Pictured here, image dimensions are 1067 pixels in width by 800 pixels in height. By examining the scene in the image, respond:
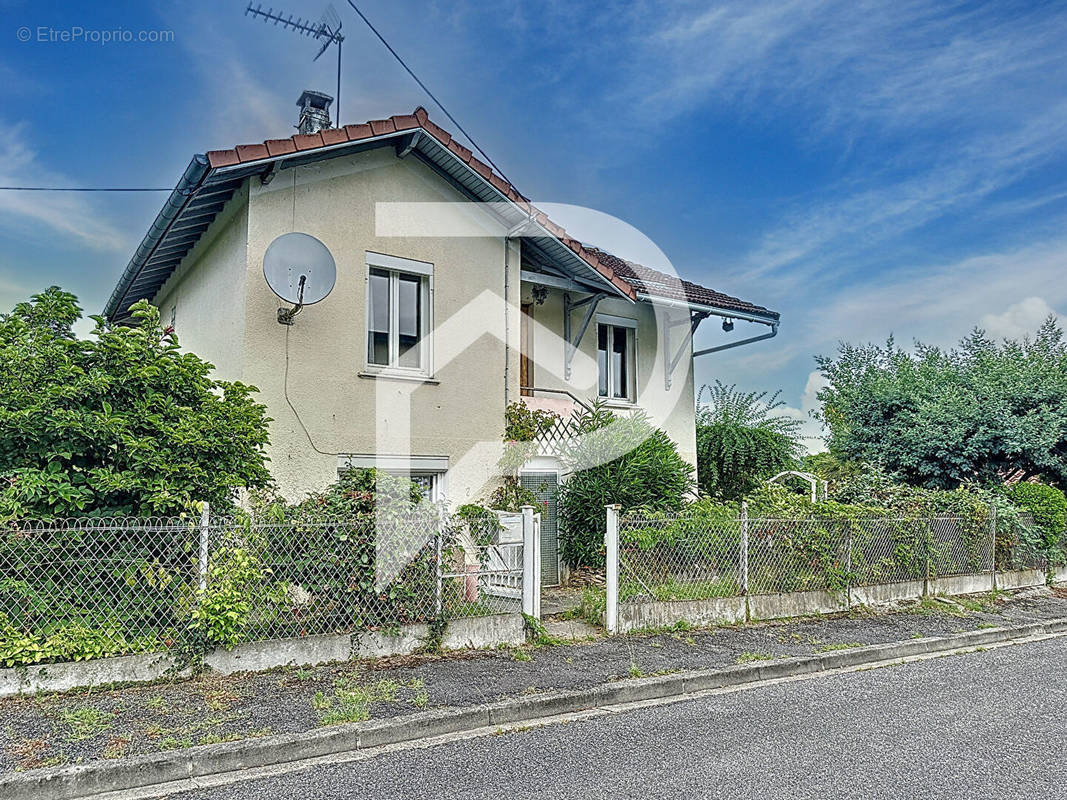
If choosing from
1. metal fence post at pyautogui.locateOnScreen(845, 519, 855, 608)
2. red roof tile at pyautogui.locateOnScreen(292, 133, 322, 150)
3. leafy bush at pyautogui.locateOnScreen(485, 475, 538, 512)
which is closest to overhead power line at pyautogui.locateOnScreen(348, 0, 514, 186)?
red roof tile at pyautogui.locateOnScreen(292, 133, 322, 150)

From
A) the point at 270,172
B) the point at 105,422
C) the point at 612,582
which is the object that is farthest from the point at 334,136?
the point at 612,582

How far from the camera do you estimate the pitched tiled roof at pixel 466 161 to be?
8.92m

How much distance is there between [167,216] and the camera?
32.8 feet

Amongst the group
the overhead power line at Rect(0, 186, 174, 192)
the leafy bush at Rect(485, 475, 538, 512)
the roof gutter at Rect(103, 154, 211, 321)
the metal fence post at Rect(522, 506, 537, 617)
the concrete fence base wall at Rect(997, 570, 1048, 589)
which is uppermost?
the overhead power line at Rect(0, 186, 174, 192)

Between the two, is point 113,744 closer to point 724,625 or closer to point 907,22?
point 724,625

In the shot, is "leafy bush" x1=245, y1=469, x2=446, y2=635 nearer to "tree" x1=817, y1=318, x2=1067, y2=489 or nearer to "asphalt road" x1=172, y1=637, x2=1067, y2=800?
"asphalt road" x1=172, y1=637, x2=1067, y2=800

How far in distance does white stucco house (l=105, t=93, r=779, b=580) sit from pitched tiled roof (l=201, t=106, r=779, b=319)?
0.03 meters

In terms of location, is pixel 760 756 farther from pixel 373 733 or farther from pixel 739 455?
pixel 739 455

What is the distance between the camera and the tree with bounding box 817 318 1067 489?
14.6 metres

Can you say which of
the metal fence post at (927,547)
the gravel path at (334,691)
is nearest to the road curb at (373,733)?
the gravel path at (334,691)

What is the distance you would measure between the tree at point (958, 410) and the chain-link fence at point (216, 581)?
11.3 meters

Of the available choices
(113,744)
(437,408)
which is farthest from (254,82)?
(113,744)

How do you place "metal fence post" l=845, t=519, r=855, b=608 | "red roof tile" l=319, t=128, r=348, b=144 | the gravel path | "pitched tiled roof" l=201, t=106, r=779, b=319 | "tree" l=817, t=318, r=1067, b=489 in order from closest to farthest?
the gravel path → "pitched tiled roof" l=201, t=106, r=779, b=319 → "red roof tile" l=319, t=128, r=348, b=144 → "metal fence post" l=845, t=519, r=855, b=608 → "tree" l=817, t=318, r=1067, b=489

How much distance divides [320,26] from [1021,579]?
48.0 ft
